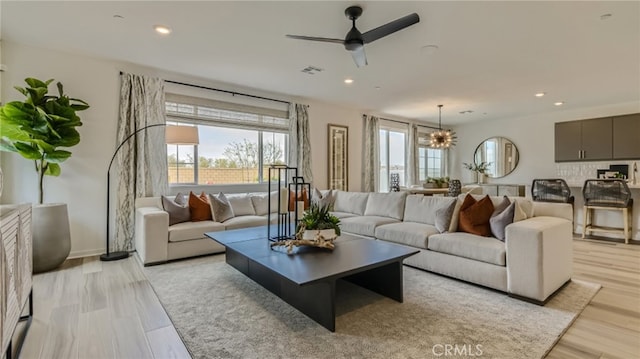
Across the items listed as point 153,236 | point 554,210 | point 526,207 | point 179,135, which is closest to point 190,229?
point 153,236

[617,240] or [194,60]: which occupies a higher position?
[194,60]

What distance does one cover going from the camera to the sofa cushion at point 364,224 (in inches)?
159

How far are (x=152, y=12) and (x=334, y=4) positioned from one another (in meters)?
1.64

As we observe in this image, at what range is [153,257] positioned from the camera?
140 inches

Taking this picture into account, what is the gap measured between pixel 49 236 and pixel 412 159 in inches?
284

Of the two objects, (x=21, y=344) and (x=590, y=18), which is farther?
(x=590, y=18)

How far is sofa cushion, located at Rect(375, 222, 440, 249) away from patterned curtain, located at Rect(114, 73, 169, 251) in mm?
3172

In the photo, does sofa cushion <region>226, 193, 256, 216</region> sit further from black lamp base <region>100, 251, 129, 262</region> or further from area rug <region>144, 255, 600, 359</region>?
area rug <region>144, 255, 600, 359</region>

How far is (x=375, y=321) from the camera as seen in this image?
221cm

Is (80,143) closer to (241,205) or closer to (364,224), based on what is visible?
(241,205)

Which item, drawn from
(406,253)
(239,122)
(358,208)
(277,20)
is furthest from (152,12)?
(358,208)

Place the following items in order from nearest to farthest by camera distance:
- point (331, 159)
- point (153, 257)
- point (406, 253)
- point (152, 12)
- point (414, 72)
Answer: point (406, 253)
point (152, 12)
point (153, 257)
point (414, 72)
point (331, 159)

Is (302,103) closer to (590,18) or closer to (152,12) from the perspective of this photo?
(152,12)

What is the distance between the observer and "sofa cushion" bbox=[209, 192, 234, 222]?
427 centimetres
